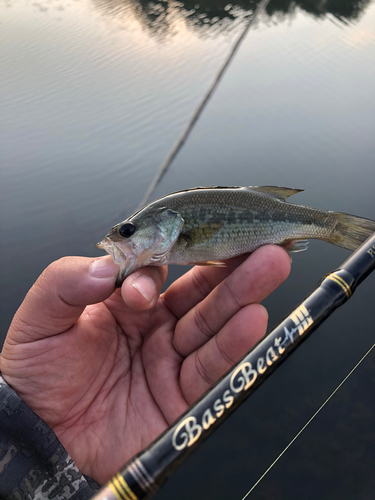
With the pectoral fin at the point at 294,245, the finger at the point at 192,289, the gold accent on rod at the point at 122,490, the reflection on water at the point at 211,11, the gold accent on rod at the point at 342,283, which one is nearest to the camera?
the gold accent on rod at the point at 122,490

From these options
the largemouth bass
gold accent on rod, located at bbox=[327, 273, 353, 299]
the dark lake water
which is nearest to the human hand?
the largemouth bass

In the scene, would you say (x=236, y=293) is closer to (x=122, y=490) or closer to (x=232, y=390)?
(x=232, y=390)

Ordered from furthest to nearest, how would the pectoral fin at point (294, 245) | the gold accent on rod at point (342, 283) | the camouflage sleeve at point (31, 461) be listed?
1. the pectoral fin at point (294, 245)
2. the camouflage sleeve at point (31, 461)
3. the gold accent on rod at point (342, 283)

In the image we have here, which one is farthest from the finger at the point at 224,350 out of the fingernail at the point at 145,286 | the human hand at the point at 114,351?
the fingernail at the point at 145,286

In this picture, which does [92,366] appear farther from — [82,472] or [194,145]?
[194,145]

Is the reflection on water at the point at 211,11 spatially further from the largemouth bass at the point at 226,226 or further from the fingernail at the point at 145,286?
the fingernail at the point at 145,286

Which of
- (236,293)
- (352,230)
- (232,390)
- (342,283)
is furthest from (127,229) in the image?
(352,230)

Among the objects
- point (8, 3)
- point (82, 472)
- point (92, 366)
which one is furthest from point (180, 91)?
point (8, 3)
